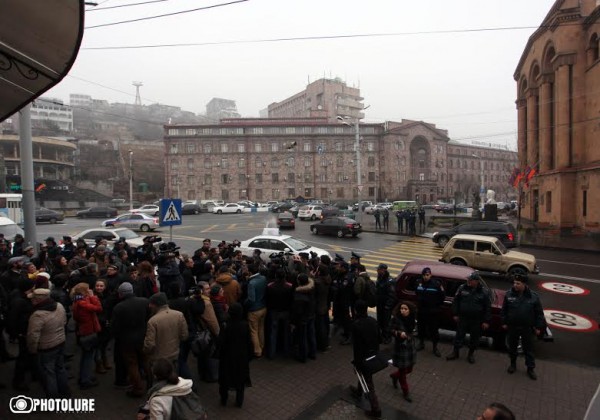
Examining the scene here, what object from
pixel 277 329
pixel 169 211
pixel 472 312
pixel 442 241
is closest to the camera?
pixel 472 312

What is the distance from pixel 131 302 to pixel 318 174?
70.4m

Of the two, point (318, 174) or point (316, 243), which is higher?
point (318, 174)

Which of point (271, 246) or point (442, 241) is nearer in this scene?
point (271, 246)

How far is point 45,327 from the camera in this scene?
16.8 ft

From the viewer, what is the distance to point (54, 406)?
5285mm

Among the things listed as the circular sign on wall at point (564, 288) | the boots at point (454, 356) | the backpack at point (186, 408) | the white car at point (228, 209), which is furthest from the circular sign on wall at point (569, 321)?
the white car at point (228, 209)

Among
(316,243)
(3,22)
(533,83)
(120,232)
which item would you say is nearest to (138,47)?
(120,232)

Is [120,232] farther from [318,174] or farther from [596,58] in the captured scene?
[318,174]

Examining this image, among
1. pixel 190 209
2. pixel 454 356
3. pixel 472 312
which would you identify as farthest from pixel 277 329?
pixel 190 209

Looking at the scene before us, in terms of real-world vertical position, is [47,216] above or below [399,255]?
above

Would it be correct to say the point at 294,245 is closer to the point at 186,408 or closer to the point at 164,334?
the point at 164,334

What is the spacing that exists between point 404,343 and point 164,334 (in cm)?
368

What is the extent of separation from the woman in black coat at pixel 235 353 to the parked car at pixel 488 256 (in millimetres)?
11715

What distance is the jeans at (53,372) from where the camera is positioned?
5211 mm
